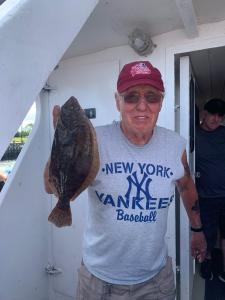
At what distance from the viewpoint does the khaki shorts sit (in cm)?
171

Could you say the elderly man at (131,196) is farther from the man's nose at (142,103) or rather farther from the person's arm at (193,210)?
the person's arm at (193,210)

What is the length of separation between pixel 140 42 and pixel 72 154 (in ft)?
5.67

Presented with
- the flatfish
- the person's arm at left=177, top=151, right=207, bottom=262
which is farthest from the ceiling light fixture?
the flatfish

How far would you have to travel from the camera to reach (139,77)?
164 cm

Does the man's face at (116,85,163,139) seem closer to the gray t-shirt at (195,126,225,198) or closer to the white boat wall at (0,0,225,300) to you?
the white boat wall at (0,0,225,300)

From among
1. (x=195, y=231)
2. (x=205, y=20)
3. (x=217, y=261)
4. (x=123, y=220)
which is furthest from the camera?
(x=217, y=261)

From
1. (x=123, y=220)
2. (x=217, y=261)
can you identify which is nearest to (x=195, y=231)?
(x=123, y=220)

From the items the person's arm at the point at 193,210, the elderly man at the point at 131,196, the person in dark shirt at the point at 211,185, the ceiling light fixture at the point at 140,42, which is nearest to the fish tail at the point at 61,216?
the elderly man at the point at 131,196

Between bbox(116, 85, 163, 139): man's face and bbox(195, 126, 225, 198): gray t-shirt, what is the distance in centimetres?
206

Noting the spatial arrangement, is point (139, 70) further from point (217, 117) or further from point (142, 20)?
point (217, 117)

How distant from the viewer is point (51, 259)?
3254 millimetres

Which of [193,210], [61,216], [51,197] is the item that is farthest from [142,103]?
[51,197]

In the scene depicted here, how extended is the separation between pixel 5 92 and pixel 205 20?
2.04 metres

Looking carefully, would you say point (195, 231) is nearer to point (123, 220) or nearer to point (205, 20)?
point (123, 220)
